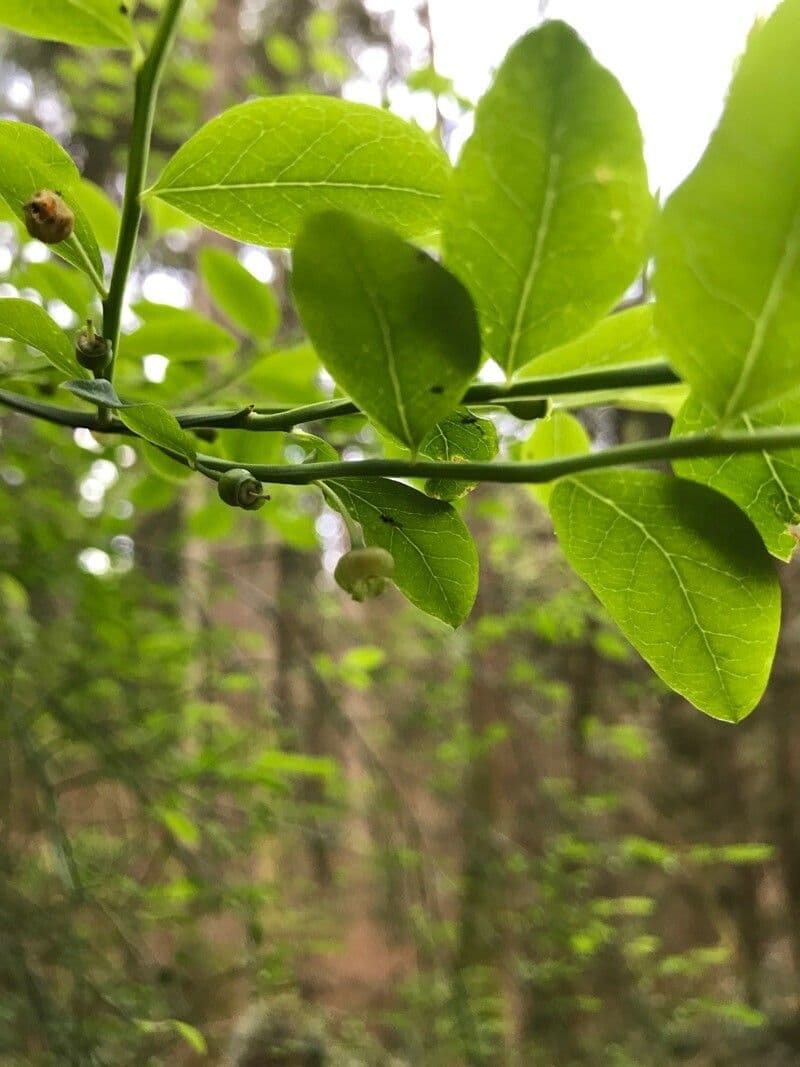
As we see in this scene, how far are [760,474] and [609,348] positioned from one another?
0.07m

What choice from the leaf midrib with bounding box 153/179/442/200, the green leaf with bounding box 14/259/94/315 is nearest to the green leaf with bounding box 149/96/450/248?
→ the leaf midrib with bounding box 153/179/442/200

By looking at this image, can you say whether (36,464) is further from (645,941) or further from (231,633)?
(645,941)

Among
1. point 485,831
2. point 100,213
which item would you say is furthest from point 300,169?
point 485,831

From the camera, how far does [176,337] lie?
24.7 inches

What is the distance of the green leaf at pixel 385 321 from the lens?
24 cm

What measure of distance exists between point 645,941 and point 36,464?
1.27 meters

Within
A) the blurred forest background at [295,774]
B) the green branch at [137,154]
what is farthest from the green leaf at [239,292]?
the green branch at [137,154]

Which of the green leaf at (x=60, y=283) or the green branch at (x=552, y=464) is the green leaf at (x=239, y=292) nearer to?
the green leaf at (x=60, y=283)

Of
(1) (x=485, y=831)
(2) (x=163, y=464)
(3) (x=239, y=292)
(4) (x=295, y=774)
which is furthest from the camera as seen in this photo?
(4) (x=295, y=774)

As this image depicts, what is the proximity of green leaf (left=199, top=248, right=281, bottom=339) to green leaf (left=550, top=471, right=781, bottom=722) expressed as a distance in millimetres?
501

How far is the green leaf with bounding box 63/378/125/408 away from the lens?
291 mm

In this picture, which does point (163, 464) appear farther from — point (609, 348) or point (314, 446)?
point (609, 348)

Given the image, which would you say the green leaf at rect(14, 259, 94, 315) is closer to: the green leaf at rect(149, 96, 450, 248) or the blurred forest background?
the blurred forest background

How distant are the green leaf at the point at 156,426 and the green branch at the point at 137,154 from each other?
4 cm
